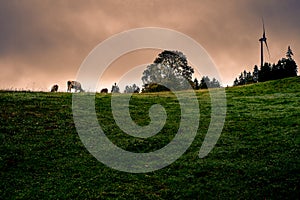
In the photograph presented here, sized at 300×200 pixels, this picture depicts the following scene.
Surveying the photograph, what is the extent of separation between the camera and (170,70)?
4419 inches

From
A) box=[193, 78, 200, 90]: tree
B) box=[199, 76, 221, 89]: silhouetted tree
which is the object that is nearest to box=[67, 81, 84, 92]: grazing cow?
box=[193, 78, 200, 90]: tree

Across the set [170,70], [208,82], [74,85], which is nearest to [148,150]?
[74,85]

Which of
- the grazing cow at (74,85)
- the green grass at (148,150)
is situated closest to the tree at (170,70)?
the grazing cow at (74,85)

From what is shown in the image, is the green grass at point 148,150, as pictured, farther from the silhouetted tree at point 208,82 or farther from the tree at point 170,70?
the silhouetted tree at point 208,82

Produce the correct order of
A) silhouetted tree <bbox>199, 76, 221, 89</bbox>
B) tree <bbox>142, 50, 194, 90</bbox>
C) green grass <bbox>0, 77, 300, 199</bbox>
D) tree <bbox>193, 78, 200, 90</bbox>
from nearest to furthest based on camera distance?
1. green grass <bbox>0, 77, 300, 199</bbox>
2. tree <bbox>193, 78, 200, 90</bbox>
3. tree <bbox>142, 50, 194, 90</bbox>
4. silhouetted tree <bbox>199, 76, 221, 89</bbox>

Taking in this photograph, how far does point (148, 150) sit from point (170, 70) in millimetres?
87683

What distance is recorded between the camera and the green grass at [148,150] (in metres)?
18.8

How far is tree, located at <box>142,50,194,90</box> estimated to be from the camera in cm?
11025

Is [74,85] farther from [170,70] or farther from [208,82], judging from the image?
[208,82]

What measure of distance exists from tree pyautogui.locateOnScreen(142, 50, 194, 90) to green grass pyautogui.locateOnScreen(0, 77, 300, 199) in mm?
72413

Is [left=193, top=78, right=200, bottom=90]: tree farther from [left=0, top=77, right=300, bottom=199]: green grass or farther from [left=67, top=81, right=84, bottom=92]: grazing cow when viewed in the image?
[left=0, top=77, right=300, bottom=199]: green grass

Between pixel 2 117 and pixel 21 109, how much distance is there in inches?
136

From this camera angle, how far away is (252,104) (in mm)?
42188

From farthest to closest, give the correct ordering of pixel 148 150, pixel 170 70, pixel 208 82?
pixel 208 82, pixel 170 70, pixel 148 150
